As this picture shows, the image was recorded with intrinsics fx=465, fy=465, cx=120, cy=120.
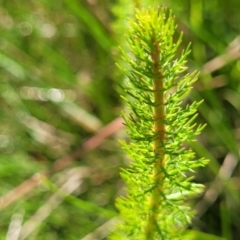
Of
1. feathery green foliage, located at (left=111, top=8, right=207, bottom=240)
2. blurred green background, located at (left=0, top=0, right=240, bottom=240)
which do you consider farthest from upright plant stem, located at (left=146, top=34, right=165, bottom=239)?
blurred green background, located at (left=0, top=0, right=240, bottom=240)

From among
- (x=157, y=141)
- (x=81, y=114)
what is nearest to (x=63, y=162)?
(x=81, y=114)

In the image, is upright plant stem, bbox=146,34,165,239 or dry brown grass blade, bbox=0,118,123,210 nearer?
upright plant stem, bbox=146,34,165,239

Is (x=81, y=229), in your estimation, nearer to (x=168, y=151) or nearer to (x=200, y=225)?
(x=200, y=225)

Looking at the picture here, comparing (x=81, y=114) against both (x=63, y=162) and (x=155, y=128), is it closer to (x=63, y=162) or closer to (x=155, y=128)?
(x=63, y=162)

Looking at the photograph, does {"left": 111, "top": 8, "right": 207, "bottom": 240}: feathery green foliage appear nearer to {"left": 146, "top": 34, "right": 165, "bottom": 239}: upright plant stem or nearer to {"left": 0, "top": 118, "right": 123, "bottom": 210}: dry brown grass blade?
{"left": 146, "top": 34, "right": 165, "bottom": 239}: upright plant stem

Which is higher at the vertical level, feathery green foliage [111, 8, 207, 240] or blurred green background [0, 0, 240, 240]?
blurred green background [0, 0, 240, 240]

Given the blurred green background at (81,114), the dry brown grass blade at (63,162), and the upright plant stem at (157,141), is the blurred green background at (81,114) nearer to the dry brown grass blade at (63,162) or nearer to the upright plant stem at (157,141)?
the dry brown grass blade at (63,162)

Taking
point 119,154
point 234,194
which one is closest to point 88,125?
point 119,154

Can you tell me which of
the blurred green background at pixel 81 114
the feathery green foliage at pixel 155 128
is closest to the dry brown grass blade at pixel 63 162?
the blurred green background at pixel 81 114
